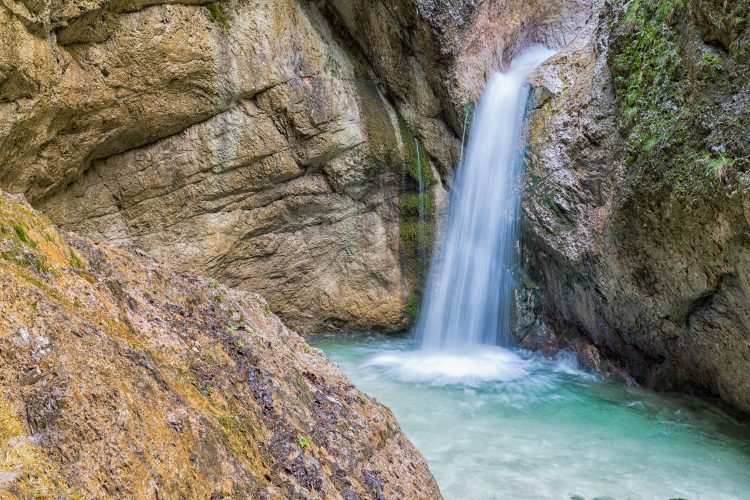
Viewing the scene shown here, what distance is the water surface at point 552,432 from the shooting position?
16.8 ft

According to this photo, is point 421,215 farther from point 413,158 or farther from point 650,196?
point 650,196

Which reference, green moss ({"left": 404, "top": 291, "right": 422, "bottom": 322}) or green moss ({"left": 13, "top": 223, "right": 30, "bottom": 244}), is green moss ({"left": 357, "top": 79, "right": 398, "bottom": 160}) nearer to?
green moss ({"left": 404, "top": 291, "right": 422, "bottom": 322})

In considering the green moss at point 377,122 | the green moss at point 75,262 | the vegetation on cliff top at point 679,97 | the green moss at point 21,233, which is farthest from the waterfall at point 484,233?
the green moss at point 21,233

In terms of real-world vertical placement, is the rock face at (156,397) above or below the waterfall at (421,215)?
below

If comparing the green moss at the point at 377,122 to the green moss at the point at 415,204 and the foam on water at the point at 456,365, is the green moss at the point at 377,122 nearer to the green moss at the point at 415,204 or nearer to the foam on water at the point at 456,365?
the green moss at the point at 415,204

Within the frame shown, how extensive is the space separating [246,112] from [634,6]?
236 inches

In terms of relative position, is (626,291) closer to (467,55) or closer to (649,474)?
(649,474)

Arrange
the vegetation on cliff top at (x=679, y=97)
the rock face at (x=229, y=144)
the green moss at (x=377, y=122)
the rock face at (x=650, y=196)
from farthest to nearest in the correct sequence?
the green moss at (x=377, y=122) < the rock face at (x=229, y=144) < the rock face at (x=650, y=196) < the vegetation on cliff top at (x=679, y=97)

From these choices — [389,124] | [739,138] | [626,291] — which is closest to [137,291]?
[739,138]

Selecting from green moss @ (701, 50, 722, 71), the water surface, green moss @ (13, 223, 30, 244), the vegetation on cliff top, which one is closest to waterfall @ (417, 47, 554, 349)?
the water surface

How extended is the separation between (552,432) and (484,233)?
14.4ft

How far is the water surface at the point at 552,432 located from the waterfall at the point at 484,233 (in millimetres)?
1034

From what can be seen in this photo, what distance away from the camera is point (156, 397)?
6.86 feet

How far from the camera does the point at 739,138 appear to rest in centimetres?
539
